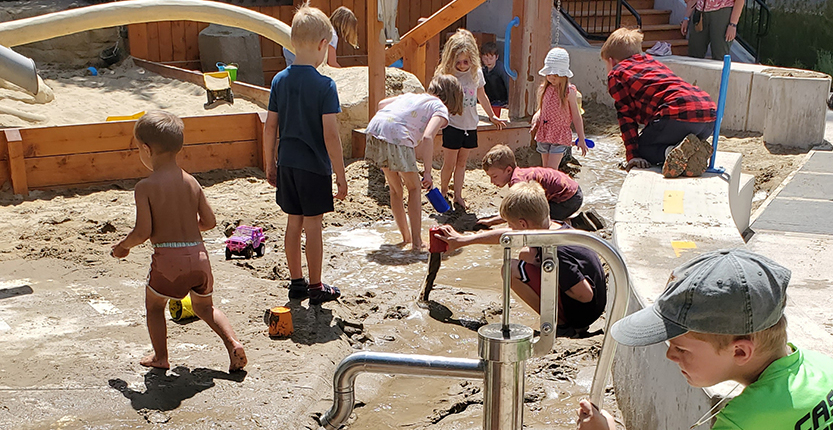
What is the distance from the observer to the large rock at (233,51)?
10984 millimetres

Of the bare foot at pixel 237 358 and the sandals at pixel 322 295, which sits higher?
the bare foot at pixel 237 358

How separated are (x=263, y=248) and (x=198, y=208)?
197 centimetres

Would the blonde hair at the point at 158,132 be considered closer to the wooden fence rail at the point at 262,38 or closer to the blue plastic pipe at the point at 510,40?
the blue plastic pipe at the point at 510,40

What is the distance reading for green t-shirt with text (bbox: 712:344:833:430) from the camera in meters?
1.51

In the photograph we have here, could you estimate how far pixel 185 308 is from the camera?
4383 mm

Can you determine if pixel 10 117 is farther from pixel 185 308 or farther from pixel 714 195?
pixel 714 195

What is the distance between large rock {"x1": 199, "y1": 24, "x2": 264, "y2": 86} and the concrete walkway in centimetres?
700

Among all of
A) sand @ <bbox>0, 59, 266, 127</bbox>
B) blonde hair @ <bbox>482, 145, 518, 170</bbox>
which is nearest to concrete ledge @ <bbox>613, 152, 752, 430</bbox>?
blonde hair @ <bbox>482, 145, 518, 170</bbox>

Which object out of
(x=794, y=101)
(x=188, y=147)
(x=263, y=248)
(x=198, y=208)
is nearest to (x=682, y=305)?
(x=198, y=208)

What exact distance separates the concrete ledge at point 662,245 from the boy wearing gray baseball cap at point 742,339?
0.85 meters

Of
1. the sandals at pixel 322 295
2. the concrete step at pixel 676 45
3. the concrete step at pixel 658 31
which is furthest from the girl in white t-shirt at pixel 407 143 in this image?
the concrete step at pixel 658 31

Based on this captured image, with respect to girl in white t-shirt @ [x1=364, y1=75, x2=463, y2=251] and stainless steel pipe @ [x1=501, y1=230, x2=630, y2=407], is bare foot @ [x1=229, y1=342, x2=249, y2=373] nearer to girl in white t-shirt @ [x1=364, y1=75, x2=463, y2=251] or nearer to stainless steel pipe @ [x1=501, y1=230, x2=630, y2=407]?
girl in white t-shirt @ [x1=364, y1=75, x2=463, y2=251]

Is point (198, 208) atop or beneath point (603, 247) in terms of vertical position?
beneath

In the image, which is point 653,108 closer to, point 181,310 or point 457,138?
point 457,138
